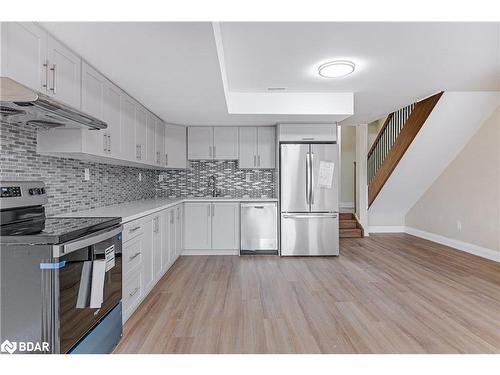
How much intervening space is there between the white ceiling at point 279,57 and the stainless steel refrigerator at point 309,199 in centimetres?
113

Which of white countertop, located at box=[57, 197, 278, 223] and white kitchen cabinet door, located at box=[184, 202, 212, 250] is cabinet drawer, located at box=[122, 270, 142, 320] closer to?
white countertop, located at box=[57, 197, 278, 223]

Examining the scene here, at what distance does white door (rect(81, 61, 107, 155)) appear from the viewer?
7.98ft

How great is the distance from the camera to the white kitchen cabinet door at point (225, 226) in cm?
500

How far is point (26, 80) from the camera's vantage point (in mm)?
1806

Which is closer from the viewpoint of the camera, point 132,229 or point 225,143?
point 132,229

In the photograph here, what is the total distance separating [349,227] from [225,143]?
3279 millimetres

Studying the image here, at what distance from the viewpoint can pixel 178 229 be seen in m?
4.62

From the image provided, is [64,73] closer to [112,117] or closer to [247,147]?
[112,117]

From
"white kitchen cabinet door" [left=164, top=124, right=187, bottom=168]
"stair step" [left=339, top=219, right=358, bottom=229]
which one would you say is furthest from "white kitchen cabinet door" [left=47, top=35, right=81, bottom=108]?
"stair step" [left=339, top=219, right=358, bottom=229]

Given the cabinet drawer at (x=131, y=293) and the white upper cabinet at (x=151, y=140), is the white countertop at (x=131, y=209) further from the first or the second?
the white upper cabinet at (x=151, y=140)

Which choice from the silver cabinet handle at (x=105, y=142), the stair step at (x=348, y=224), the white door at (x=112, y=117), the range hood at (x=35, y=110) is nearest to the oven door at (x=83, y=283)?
the range hood at (x=35, y=110)

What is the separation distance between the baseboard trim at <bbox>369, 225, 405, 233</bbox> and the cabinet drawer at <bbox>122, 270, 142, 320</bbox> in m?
5.57

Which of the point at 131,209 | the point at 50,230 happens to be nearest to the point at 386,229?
the point at 131,209
